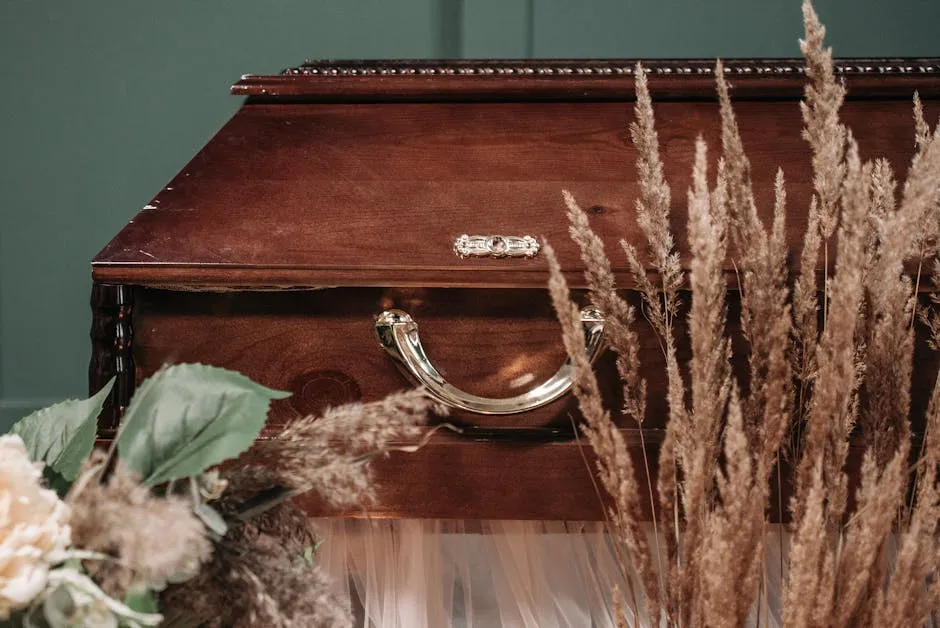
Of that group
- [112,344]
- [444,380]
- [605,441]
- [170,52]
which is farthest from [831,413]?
[170,52]

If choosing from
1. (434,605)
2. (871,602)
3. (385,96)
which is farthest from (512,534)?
(385,96)

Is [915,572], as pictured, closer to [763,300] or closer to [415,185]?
[763,300]

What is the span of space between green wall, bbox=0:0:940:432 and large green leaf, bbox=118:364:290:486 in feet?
3.84

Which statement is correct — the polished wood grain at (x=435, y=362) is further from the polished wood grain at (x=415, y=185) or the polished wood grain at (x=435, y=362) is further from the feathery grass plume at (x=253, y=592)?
the feathery grass plume at (x=253, y=592)

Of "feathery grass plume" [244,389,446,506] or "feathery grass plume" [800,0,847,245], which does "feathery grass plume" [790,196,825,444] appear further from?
"feathery grass plume" [244,389,446,506]

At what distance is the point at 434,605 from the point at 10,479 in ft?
1.73

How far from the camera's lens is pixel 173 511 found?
0.90ft

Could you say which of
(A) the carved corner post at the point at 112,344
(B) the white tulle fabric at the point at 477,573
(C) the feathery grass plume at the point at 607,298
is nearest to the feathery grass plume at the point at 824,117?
(C) the feathery grass plume at the point at 607,298

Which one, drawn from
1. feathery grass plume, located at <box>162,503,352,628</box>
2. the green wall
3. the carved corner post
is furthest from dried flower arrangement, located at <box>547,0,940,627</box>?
the green wall

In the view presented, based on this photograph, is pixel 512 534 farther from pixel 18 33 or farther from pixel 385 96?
pixel 18 33

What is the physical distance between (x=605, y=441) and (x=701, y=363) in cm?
8

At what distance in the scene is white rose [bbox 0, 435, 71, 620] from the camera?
0.86ft

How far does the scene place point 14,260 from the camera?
141cm

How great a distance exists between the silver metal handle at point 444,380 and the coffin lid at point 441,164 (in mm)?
41
